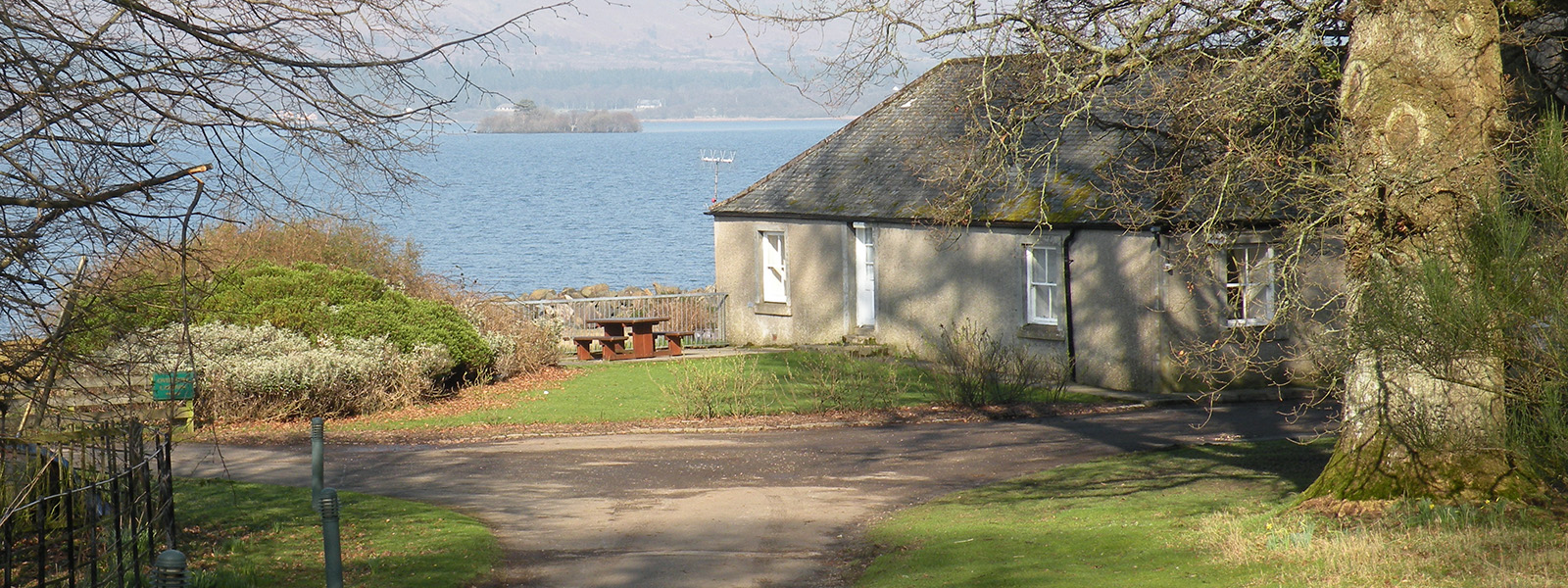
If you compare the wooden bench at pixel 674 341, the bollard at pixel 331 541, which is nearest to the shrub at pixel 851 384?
the wooden bench at pixel 674 341

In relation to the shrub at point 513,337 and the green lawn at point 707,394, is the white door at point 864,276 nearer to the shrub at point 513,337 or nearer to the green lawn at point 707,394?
the green lawn at point 707,394

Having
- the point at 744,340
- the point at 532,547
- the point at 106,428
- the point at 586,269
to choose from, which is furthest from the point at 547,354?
the point at 586,269

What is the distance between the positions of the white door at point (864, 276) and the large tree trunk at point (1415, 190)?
16.1m

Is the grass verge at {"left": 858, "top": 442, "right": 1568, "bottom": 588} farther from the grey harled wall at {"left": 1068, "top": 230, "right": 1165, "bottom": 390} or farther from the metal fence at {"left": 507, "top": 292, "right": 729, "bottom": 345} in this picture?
the metal fence at {"left": 507, "top": 292, "right": 729, "bottom": 345}

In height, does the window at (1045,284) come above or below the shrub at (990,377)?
above

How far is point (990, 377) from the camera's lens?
20109 millimetres

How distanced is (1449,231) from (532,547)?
23.6 ft

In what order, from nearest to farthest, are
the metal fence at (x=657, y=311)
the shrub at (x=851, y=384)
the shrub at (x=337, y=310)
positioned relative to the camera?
the shrub at (x=851, y=384)
the shrub at (x=337, y=310)
the metal fence at (x=657, y=311)

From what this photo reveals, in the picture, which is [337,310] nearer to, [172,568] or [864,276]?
[864,276]

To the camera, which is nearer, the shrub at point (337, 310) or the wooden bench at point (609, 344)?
the shrub at point (337, 310)

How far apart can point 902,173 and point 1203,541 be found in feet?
56.3

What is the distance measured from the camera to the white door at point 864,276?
26297 mm

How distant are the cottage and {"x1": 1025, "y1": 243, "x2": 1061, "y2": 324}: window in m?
0.02

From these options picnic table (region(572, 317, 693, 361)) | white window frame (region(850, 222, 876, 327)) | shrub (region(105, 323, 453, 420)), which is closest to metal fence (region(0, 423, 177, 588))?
shrub (region(105, 323, 453, 420))
